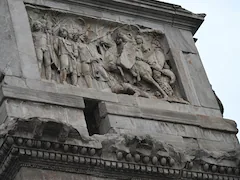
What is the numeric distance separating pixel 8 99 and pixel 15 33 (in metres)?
1.66

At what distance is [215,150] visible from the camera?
16.1 meters

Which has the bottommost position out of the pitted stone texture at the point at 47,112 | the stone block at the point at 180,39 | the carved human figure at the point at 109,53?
the pitted stone texture at the point at 47,112

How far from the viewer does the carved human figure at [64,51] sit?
16.1 metres

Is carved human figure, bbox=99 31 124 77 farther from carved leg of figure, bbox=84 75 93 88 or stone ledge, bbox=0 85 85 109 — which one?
stone ledge, bbox=0 85 85 109

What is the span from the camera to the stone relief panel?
53.4 ft

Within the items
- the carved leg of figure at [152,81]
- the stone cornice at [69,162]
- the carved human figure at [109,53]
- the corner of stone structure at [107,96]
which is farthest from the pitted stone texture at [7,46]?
the carved leg of figure at [152,81]

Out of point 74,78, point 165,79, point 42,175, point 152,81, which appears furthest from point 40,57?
point 42,175

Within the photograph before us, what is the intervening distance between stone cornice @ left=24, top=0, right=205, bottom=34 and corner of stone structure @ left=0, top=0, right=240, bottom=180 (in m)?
0.02

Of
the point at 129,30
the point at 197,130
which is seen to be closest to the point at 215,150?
the point at 197,130

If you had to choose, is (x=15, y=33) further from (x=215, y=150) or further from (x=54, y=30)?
(x=215, y=150)

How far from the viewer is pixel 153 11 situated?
17.9 meters

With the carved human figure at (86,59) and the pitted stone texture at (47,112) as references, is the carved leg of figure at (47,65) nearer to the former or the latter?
the carved human figure at (86,59)

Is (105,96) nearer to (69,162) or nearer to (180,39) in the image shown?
(69,162)

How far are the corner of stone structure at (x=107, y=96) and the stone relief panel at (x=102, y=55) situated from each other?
22 mm
